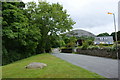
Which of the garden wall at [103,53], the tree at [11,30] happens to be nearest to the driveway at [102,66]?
the garden wall at [103,53]

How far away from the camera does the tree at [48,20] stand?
21.5 metres

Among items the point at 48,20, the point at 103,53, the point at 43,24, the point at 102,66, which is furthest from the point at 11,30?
the point at 48,20

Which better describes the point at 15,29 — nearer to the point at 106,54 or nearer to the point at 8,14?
the point at 8,14

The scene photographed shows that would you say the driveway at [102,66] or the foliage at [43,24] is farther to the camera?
the foliage at [43,24]

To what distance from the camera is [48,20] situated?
22250 mm

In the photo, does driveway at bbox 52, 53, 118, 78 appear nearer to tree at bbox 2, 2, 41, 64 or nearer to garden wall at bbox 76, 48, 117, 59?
garden wall at bbox 76, 48, 117, 59

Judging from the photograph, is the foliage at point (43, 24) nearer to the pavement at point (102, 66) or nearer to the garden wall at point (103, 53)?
the garden wall at point (103, 53)

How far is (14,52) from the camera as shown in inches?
535

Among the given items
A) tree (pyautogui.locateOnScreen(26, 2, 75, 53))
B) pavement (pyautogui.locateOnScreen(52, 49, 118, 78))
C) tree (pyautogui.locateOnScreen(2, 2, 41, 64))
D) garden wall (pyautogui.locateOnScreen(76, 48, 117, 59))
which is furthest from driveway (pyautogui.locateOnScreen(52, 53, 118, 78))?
tree (pyautogui.locateOnScreen(26, 2, 75, 53))

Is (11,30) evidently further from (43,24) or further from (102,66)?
(43,24)

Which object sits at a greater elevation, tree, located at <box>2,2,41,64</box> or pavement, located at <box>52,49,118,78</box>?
tree, located at <box>2,2,41,64</box>

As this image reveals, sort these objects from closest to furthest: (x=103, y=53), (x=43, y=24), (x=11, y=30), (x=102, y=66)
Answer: (x=102, y=66) → (x=11, y=30) → (x=103, y=53) → (x=43, y=24)

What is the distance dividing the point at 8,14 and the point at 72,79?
1060 centimetres

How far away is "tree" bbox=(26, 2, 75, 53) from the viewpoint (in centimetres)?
2150
